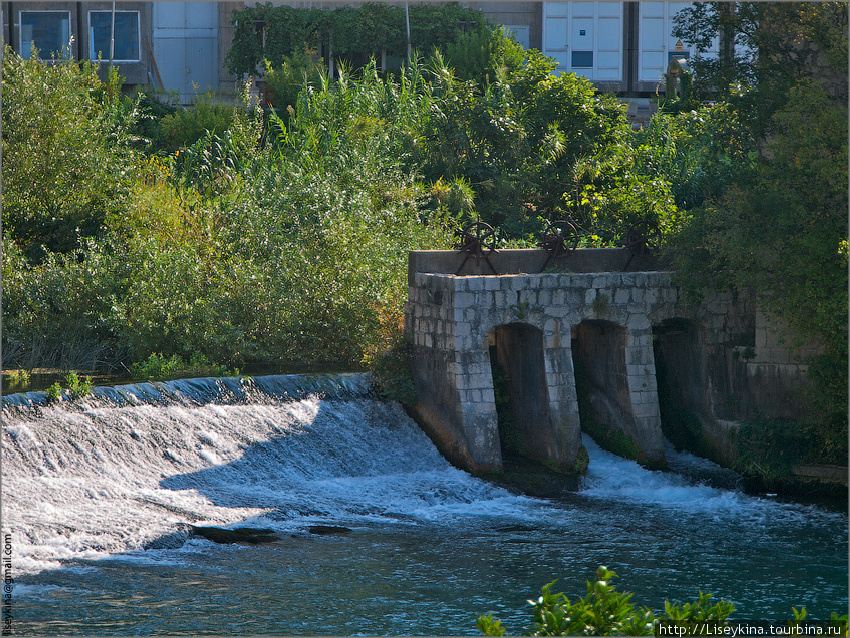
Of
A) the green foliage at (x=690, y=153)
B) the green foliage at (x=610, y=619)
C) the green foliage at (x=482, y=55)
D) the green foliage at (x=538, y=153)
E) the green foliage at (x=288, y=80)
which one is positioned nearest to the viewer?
the green foliage at (x=610, y=619)

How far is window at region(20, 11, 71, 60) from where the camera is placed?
32.1 m

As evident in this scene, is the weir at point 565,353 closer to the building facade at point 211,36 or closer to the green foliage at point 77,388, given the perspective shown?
the green foliage at point 77,388

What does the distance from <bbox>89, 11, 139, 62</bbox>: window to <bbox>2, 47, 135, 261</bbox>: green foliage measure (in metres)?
10.2

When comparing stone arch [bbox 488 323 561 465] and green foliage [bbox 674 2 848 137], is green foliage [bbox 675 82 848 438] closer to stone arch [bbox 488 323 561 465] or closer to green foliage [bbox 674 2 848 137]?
green foliage [bbox 674 2 848 137]

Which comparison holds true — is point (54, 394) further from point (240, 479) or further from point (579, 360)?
point (579, 360)

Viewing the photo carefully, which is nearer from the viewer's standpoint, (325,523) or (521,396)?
(325,523)

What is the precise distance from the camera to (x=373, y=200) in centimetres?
2319

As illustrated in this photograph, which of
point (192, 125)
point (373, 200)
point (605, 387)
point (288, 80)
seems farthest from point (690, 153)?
point (192, 125)

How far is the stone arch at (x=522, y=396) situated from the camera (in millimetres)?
16703

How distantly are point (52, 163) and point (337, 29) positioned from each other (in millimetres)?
13920

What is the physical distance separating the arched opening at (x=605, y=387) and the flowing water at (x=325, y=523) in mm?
490

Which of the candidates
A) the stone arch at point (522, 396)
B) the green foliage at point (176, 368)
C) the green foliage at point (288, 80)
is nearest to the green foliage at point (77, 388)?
the green foliage at point (176, 368)

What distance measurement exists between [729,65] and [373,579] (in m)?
11.2

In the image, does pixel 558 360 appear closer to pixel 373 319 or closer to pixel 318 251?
pixel 373 319
